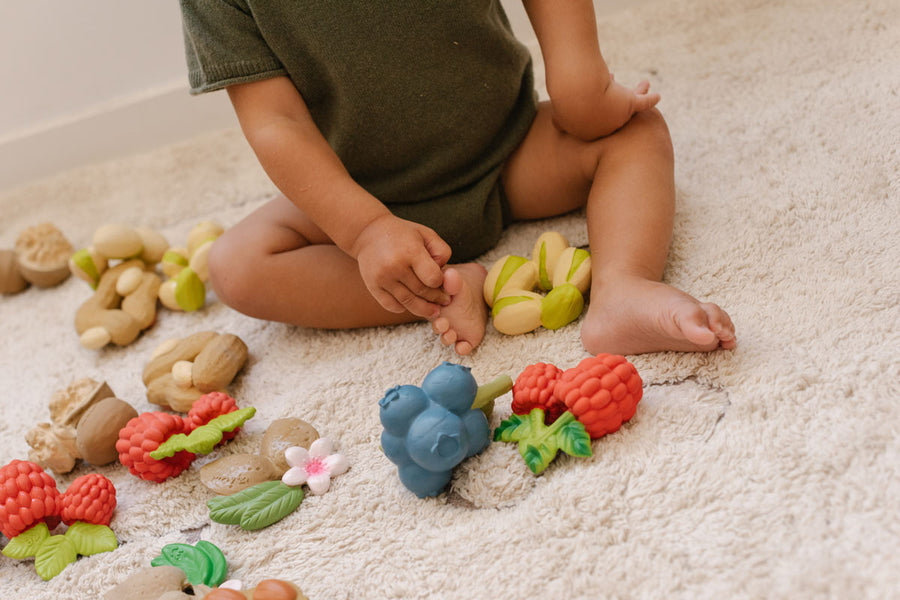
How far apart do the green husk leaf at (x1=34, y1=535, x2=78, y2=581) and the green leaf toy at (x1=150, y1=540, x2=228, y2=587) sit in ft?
0.31

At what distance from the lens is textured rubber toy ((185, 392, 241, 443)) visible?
0.74 m

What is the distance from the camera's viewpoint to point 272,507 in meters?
0.63

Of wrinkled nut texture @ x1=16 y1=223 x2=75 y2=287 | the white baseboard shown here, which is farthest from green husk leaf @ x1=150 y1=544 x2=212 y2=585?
the white baseboard

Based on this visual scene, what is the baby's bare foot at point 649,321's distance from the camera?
592 millimetres

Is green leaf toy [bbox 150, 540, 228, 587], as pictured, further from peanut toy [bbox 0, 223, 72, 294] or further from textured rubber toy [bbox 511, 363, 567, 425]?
peanut toy [bbox 0, 223, 72, 294]

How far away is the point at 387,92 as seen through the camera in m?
0.80

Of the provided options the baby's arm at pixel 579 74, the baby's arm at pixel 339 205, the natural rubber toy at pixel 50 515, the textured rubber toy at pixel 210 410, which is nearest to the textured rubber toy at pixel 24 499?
the natural rubber toy at pixel 50 515

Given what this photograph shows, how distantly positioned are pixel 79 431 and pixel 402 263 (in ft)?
1.20

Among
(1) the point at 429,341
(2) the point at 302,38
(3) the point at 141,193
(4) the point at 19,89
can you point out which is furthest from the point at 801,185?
(4) the point at 19,89

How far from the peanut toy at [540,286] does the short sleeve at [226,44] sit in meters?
0.31

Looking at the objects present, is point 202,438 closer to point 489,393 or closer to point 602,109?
point 489,393

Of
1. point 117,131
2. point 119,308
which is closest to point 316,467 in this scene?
point 119,308

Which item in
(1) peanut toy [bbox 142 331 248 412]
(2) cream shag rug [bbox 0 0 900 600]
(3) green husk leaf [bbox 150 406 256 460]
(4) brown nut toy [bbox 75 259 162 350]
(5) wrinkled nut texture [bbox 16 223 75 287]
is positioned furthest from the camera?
(5) wrinkled nut texture [bbox 16 223 75 287]

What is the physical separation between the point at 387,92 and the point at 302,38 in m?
0.10
